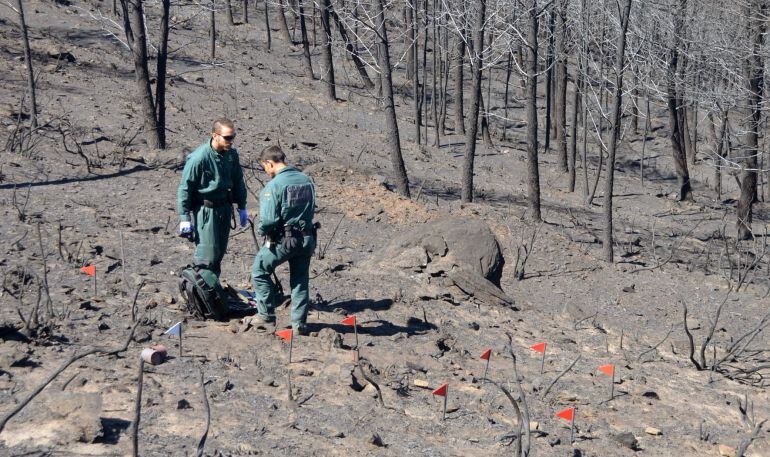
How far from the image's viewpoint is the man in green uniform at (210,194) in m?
7.15

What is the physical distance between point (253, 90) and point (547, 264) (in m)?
17.9

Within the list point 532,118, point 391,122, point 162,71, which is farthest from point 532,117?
point 162,71

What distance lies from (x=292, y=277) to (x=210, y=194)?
3.28 ft

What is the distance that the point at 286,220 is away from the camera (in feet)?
22.8

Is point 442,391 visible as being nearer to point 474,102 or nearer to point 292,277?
point 292,277

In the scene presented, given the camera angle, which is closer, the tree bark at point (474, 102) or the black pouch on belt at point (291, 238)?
the black pouch on belt at point (291, 238)

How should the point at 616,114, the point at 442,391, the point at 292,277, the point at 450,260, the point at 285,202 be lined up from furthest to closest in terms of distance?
the point at 616,114 < the point at 450,260 < the point at 292,277 < the point at 285,202 < the point at 442,391

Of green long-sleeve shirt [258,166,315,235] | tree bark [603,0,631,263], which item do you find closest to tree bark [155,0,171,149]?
tree bark [603,0,631,263]

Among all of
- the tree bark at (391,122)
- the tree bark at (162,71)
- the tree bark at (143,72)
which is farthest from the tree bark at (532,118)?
the tree bark at (143,72)

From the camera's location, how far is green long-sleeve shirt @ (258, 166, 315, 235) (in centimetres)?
689

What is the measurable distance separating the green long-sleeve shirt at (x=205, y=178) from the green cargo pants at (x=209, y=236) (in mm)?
103

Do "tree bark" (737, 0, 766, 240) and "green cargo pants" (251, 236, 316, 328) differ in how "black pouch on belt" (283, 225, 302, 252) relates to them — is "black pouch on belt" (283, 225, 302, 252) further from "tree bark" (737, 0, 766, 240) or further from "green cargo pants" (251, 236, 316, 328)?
"tree bark" (737, 0, 766, 240)

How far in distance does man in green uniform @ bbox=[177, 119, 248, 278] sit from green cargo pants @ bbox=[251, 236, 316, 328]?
39 cm

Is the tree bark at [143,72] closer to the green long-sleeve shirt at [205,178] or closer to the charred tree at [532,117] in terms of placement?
the charred tree at [532,117]
